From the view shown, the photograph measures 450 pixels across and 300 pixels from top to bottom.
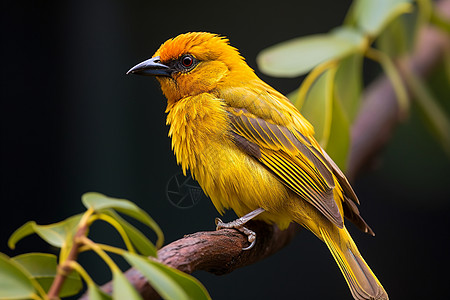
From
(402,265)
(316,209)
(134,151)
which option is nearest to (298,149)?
(316,209)

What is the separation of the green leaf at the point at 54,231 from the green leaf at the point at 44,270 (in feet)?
0.17

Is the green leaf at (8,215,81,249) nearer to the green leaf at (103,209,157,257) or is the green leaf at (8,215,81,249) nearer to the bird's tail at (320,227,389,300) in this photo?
the green leaf at (103,209,157,257)

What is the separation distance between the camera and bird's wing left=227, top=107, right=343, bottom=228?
1240 mm

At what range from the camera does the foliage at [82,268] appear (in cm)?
77

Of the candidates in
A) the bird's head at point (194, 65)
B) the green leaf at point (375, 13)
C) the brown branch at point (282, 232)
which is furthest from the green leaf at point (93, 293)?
the green leaf at point (375, 13)

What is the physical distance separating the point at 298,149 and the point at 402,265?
72.7 inches

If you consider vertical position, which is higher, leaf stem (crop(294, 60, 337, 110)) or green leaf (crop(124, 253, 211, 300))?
leaf stem (crop(294, 60, 337, 110))

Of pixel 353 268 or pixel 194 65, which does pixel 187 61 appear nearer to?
pixel 194 65

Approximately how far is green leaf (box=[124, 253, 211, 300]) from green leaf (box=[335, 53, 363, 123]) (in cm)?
101

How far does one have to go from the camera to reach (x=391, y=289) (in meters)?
2.70

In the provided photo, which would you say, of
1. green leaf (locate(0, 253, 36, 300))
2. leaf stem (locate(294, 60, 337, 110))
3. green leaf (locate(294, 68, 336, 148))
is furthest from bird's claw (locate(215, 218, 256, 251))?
green leaf (locate(0, 253, 36, 300))

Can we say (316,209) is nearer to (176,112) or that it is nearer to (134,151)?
(176,112)

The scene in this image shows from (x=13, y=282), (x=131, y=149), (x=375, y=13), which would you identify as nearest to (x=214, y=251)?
(x=13, y=282)

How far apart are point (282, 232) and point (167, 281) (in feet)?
2.86
